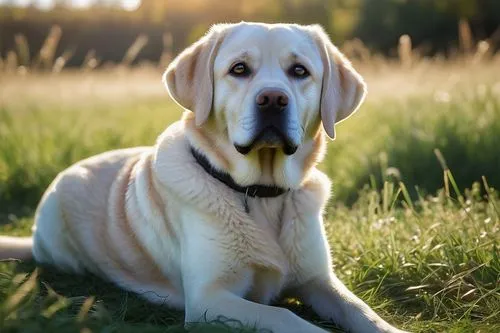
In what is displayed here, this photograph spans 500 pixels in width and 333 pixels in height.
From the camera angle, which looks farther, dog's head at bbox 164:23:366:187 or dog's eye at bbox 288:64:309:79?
dog's eye at bbox 288:64:309:79

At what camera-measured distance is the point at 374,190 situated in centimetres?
489

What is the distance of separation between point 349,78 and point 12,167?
4.13 meters

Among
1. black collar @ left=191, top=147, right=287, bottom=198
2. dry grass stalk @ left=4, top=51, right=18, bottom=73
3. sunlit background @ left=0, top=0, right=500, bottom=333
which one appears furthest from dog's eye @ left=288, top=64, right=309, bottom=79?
dry grass stalk @ left=4, top=51, right=18, bottom=73

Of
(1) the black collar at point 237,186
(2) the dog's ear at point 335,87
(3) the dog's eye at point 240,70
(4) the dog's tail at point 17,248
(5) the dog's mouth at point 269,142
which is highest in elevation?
(3) the dog's eye at point 240,70

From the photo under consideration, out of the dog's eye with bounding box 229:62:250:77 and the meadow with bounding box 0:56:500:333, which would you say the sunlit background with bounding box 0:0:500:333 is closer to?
the meadow with bounding box 0:56:500:333

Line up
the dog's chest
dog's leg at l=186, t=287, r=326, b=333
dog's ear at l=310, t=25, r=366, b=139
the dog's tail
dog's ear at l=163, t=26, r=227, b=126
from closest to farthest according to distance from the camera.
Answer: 1. dog's leg at l=186, t=287, r=326, b=333
2. the dog's chest
3. dog's ear at l=163, t=26, r=227, b=126
4. dog's ear at l=310, t=25, r=366, b=139
5. the dog's tail

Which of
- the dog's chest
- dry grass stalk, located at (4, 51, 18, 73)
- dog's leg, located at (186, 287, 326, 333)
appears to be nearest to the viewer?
dog's leg, located at (186, 287, 326, 333)

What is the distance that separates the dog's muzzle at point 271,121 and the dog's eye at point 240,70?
0.27 metres

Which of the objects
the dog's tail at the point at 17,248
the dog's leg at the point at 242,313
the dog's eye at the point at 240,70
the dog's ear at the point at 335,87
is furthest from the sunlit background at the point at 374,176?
the dog's eye at the point at 240,70

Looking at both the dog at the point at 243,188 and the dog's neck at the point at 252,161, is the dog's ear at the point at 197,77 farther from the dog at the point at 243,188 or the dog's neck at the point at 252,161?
the dog's neck at the point at 252,161

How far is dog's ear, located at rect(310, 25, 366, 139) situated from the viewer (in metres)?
3.65

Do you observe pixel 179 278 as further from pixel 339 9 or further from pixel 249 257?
pixel 339 9

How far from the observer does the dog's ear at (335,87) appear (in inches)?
144

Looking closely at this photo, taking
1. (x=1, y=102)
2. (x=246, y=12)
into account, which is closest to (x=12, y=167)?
(x=1, y=102)
